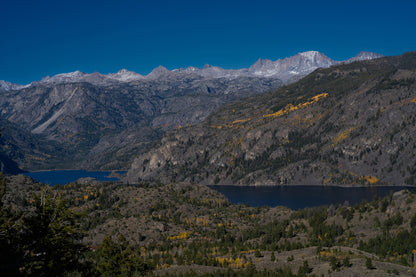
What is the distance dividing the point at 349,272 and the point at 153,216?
122398 mm

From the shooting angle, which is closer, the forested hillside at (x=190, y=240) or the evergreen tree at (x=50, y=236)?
the evergreen tree at (x=50, y=236)

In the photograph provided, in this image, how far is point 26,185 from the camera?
195 m

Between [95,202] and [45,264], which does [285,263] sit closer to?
[45,264]

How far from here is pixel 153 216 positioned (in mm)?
180000

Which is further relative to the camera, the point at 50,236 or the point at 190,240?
the point at 190,240

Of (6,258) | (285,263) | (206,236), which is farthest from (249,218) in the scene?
(6,258)

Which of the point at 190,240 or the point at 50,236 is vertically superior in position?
the point at 50,236

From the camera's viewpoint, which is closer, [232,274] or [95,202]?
[232,274]

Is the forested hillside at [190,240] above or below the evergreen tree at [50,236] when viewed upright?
below

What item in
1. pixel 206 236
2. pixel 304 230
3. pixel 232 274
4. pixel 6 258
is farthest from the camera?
pixel 206 236

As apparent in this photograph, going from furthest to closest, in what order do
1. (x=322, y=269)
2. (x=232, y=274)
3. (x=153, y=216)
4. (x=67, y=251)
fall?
(x=153, y=216), (x=232, y=274), (x=322, y=269), (x=67, y=251)

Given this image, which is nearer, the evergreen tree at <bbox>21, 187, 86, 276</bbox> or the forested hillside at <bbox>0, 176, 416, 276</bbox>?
the evergreen tree at <bbox>21, 187, 86, 276</bbox>

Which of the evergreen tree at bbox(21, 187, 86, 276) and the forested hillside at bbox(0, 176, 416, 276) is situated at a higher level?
the evergreen tree at bbox(21, 187, 86, 276)

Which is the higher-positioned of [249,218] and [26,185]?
[26,185]
